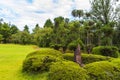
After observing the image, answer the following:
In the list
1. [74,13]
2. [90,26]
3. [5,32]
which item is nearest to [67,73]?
[90,26]

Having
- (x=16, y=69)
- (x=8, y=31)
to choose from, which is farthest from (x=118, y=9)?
(x=8, y=31)

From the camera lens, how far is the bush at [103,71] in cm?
→ 895

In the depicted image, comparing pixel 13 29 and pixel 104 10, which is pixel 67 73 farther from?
pixel 13 29

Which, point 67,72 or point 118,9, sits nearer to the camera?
point 67,72

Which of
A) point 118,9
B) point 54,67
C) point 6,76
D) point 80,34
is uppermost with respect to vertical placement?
point 118,9

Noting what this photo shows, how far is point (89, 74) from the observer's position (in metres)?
9.01

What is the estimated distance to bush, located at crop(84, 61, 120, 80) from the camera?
8945 mm

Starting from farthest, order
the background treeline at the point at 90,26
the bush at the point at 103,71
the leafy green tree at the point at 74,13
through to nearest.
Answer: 1. the leafy green tree at the point at 74,13
2. the background treeline at the point at 90,26
3. the bush at the point at 103,71

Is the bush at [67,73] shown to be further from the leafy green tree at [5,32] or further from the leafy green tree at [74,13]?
the leafy green tree at [5,32]

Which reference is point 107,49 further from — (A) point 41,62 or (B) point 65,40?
(B) point 65,40

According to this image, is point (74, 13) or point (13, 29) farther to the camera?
point (13, 29)

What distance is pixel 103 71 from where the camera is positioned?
9.19 meters

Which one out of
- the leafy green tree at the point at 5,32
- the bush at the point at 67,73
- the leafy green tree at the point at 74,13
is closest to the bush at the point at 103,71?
the bush at the point at 67,73

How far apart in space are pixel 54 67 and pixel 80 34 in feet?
105
